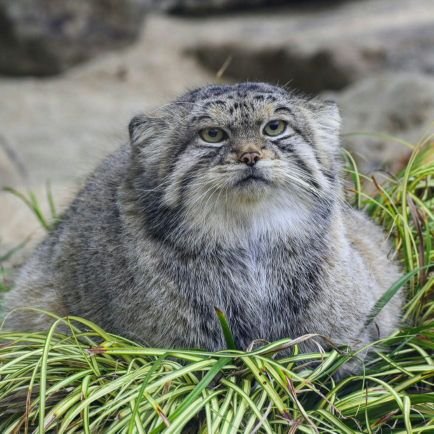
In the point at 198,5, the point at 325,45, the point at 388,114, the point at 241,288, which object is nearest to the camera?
the point at 241,288

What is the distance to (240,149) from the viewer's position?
4.02 metres

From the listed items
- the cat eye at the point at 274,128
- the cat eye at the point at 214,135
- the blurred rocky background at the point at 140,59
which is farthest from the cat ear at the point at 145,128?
the blurred rocky background at the point at 140,59

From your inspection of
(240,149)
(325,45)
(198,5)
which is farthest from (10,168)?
(198,5)

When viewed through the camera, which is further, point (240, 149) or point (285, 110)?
point (285, 110)

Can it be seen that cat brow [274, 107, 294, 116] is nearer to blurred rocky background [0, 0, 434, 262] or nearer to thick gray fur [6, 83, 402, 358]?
thick gray fur [6, 83, 402, 358]

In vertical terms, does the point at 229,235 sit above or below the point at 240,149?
below

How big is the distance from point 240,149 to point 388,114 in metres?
5.10

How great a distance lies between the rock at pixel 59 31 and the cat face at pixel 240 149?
7783 millimetres

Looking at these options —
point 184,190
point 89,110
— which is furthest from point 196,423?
point 89,110

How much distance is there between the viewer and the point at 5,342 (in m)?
4.73

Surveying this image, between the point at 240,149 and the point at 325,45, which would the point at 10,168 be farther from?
the point at 240,149

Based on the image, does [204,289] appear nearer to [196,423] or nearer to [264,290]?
[264,290]

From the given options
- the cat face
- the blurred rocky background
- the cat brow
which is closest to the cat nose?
the cat face

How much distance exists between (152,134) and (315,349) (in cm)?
124
